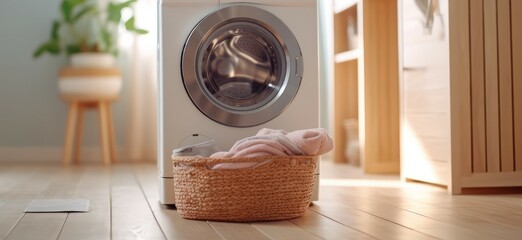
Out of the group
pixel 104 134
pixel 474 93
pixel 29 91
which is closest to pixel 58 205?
pixel 474 93

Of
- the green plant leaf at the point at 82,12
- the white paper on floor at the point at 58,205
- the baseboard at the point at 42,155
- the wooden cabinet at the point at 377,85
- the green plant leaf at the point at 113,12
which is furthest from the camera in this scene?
the baseboard at the point at 42,155

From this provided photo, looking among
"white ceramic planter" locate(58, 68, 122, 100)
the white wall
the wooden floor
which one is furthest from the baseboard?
the wooden floor

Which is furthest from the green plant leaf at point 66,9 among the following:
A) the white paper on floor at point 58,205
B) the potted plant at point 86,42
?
the white paper on floor at point 58,205

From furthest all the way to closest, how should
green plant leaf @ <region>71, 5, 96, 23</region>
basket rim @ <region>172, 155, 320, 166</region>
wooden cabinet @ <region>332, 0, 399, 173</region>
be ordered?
green plant leaf @ <region>71, 5, 96, 23</region>
wooden cabinet @ <region>332, 0, 399, 173</region>
basket rim @ <region>172, 155, 320, 166</region>

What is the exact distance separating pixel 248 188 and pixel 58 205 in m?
0.69

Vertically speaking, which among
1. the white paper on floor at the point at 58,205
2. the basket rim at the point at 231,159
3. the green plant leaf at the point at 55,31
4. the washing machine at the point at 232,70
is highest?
the green plant leaf at the point at 55,31

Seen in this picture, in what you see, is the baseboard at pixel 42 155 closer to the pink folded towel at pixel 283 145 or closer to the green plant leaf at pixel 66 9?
the green plant leaf at pixel 66 9

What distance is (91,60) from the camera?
4.49 meters

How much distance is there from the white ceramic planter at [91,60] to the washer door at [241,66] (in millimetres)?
2154

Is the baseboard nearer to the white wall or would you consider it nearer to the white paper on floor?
the white wall

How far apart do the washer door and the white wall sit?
2414 millimetres

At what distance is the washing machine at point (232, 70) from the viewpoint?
2.44 meters

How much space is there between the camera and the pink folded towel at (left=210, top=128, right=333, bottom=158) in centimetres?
208

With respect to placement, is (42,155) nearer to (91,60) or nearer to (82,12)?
(91,60)
